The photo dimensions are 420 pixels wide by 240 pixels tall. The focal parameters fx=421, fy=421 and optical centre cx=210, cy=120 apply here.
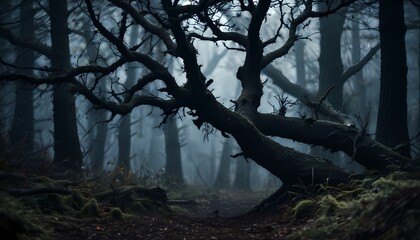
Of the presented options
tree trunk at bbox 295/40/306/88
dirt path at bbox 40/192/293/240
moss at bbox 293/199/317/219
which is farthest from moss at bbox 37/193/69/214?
tree trunk at bbox 295/40/306/88

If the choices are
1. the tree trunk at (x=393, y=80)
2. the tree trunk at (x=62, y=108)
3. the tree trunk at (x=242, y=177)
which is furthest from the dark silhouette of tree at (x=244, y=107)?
the tree trunk at (x=242, y=177)

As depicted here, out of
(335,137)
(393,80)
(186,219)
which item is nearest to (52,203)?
(186,219)

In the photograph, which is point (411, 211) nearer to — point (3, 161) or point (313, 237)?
point (313, 237)

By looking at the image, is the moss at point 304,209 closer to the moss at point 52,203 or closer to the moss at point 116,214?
the moss at point 116,214

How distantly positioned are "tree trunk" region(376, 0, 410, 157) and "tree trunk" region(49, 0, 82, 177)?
7.13 m

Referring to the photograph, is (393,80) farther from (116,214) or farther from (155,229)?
(116,214)

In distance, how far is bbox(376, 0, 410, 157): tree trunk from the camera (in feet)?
29.1

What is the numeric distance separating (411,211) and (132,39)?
21.7m

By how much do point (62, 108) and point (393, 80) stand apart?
8.01m

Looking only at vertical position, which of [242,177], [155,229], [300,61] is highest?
[300,61]

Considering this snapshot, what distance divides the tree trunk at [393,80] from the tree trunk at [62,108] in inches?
281

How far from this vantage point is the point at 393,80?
8961 millimetres

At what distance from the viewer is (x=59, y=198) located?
20.6ft

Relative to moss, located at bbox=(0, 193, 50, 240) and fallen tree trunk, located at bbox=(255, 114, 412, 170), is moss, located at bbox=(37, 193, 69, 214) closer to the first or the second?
moss, located at bbox=(0, 193, 50, 240)
